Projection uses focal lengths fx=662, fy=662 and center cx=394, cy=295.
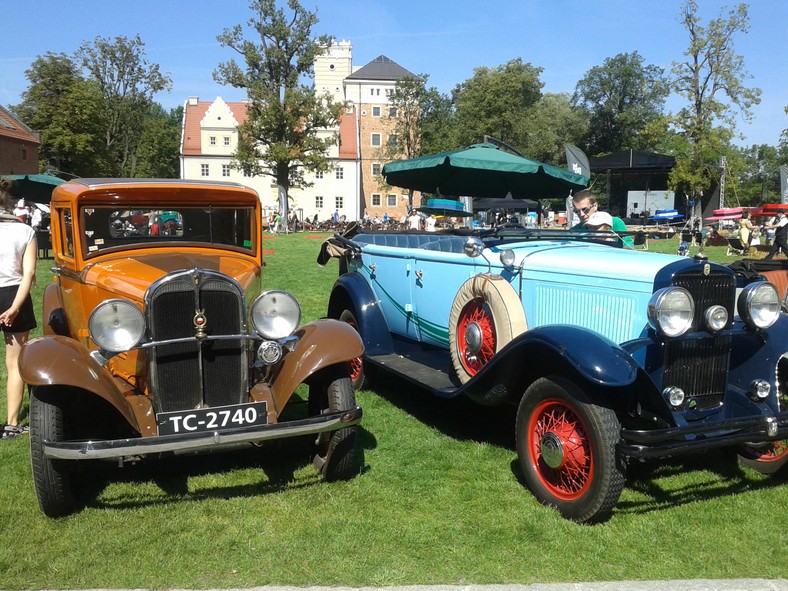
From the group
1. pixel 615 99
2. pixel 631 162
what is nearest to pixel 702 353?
pixel 631 162

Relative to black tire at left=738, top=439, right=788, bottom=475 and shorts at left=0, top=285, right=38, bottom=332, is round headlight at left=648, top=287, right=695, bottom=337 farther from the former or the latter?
shorts at left=0, top=285, right=38, bottom=332

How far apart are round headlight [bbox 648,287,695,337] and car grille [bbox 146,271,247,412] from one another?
2295mm

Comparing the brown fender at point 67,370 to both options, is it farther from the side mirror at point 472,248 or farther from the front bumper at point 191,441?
the side mirror at point 472,248

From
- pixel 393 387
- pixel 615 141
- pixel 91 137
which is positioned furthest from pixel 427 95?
pixel 393 387

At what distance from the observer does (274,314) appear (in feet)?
12.9

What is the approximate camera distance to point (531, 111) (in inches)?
2282

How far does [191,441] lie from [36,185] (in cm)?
2026

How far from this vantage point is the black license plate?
3.54 m

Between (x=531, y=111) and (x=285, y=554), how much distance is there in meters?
58.8

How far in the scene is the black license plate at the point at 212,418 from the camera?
3.54 m

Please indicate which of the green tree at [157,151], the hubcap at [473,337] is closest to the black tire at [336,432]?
the hubcap at [473,337]

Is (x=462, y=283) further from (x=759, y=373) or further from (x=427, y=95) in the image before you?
(x=427, y=95)

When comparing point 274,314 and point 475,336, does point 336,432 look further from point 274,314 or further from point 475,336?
point 475,336

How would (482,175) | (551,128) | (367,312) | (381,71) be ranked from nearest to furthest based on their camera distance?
(367,312) < (482,175) < (551,128) < (381,71)
